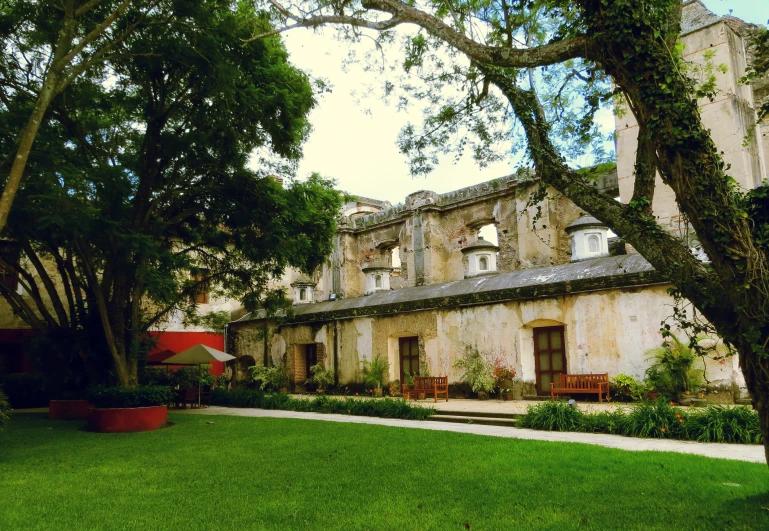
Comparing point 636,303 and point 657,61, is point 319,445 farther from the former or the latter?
point 636,303

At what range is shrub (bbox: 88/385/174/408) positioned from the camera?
1125cm

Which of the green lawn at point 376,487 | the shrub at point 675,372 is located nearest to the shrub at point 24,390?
the green lawn at point 376,487

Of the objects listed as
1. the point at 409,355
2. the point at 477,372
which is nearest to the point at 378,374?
the point at 409,355

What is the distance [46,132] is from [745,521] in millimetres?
10479

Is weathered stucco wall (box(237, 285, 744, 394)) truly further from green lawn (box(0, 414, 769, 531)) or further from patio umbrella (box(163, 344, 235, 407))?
green lawn (box(0, 414, 769, 531))

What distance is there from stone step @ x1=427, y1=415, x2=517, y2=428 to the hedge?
583mm

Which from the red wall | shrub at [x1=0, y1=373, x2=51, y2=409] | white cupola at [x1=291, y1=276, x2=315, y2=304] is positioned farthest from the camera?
white cupola at [x1=291, y1=276, x2=315, y2=304]

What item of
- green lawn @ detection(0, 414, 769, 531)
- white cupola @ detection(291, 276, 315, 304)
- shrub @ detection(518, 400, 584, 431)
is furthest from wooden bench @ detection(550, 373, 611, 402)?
white cupola @ detection(291, 276, 315, 304)

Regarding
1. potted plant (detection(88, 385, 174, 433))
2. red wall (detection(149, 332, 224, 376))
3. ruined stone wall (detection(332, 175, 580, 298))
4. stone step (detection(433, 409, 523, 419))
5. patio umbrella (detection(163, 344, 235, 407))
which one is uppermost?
ruined stone wall (detection(332, 175, 580, 298))

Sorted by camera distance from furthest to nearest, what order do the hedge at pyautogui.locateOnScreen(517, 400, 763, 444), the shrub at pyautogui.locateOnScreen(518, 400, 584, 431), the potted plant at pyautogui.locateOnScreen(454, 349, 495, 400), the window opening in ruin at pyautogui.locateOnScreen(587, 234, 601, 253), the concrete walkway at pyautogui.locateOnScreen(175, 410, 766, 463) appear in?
the window opening in ruin at pyautogui.locateOnScreen(587, 234, 601, 253)
the potted plant at pyautogui.locateOnScreen(454, 349, 495, 400)
the shrub at pyautogui.locateOnScreen(518, 400, 584, 431)
the hedge at pyautogui.locateOnScreen(517, 400, 763, 444)
the concrete walkway at pyautogui.locateOnScreen(175, 410, 766, 463)

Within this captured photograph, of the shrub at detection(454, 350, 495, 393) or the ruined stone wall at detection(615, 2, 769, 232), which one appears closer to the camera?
the ruined stone wall at detection(615, 2, 769, 232)

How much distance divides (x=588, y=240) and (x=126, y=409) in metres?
12.1

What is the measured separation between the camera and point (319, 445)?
8.23 meters

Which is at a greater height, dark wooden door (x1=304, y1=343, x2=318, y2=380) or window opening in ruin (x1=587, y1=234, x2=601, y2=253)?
window opening in ruin (x1=587, y1=234, x2=601, y2=253)
